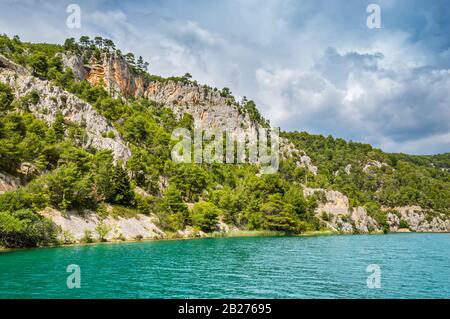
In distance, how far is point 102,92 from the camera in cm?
12431

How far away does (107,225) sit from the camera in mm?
67375

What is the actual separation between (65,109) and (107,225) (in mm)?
44422

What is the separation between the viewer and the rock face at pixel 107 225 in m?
59.8

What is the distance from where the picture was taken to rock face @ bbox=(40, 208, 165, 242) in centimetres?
5981

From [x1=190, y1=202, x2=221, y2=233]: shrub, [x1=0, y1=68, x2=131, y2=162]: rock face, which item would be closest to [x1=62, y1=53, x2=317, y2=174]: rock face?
[x1=0, y1=68, x2=131, y2=162]: rock face

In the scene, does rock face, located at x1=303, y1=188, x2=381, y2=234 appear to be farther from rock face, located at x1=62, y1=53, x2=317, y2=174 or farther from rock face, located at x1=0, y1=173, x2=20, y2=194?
rock face, located at x1=0, y1=173, x2=20, y2=194

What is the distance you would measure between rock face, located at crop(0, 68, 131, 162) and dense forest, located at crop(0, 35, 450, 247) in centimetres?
225

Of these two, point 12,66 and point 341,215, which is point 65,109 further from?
point 341,215

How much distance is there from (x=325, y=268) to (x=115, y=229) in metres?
44.1

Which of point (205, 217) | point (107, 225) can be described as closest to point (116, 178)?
point (107, 225)

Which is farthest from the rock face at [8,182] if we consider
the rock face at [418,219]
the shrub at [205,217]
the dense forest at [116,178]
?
the rock face at [418,219]

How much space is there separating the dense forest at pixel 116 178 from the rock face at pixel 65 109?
2.25 meters

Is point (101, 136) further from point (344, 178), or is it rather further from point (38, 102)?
point (344, 178)

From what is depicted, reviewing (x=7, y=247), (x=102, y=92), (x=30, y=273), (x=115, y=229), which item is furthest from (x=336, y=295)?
(x=102, y=92)
